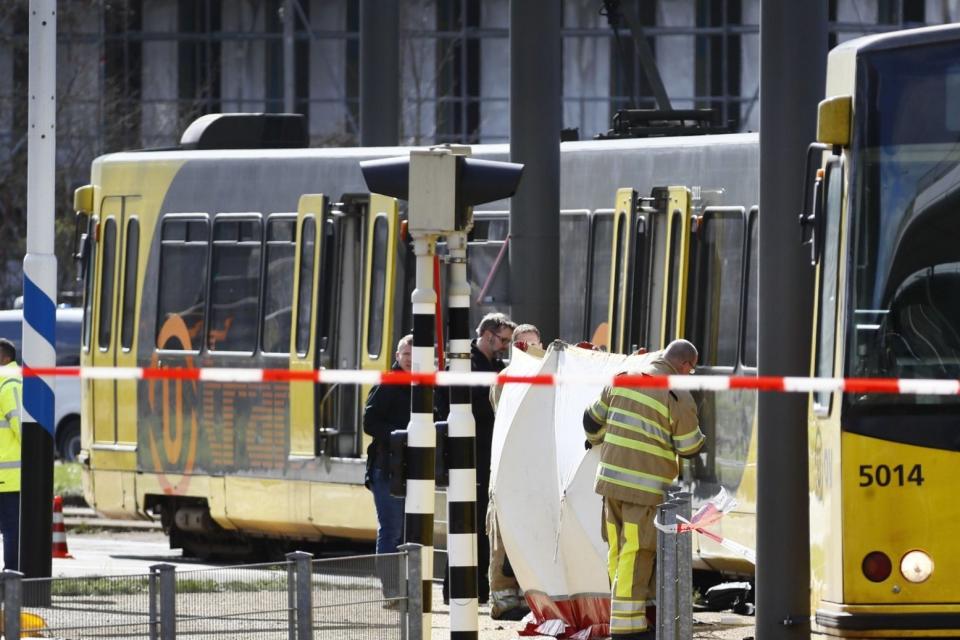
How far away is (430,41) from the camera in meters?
43.4

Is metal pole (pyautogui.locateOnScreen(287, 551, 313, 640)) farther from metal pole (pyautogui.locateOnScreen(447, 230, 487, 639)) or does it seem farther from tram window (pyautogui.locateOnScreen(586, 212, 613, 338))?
tram window (pyautogui.locateOnScreen(586, 212, 613, 338))

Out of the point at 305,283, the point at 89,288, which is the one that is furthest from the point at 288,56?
the point at 305,283

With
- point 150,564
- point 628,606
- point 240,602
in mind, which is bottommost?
point 150,564

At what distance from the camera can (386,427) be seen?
13.0 meters

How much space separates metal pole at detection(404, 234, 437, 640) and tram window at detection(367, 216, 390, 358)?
6103mm

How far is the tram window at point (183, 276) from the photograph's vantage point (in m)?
17.2

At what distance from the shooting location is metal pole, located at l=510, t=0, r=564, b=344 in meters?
Answer: 13.7

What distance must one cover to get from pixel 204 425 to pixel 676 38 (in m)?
29.2

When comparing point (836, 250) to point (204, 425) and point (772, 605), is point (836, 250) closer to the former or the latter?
point (772, 605)

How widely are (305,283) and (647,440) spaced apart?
6.03 meters

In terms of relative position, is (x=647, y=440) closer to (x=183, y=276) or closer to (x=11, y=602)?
(x=11, y=602)

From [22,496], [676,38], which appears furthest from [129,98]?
[22,496]

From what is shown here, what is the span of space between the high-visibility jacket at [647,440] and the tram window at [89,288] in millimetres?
8277

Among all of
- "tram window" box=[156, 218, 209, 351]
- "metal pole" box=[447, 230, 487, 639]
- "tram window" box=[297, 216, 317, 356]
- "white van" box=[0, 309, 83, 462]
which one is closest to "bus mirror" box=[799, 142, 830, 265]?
"metal pole" box=[447, 230, 487, 639]
